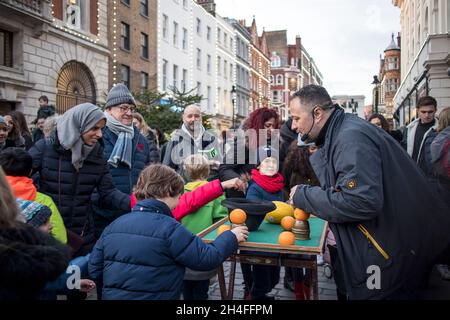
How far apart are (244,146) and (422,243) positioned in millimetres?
3166

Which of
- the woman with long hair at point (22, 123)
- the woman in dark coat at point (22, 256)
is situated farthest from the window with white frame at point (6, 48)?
the woman in dark coat at point (22, 256)

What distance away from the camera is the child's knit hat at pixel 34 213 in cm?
260

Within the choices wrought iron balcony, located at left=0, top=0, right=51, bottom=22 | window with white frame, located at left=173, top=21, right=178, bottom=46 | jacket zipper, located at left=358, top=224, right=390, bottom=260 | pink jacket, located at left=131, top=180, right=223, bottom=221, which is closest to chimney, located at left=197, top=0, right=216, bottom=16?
window with white frame, located at left=173, top=21, right=178, bottom=46

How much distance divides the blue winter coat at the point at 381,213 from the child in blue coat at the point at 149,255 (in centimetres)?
83

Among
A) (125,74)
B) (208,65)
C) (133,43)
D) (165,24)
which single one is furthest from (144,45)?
(208,65)

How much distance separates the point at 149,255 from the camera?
253 centimetres

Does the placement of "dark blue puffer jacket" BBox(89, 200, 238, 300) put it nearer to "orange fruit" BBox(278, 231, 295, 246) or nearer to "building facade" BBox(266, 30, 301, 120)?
"orange fruit" BBox(278, 231, 295, 246)

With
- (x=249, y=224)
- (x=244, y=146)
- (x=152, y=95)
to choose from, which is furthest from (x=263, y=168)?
(x=152, y=95)

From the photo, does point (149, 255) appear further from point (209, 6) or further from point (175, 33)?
point (209, 6)

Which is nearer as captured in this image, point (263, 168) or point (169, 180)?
point (169, 180)

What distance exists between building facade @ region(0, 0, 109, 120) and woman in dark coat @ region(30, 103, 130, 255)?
12793 mm

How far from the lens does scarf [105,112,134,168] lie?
15.0 ft
